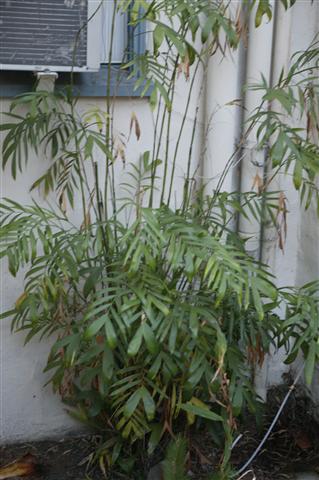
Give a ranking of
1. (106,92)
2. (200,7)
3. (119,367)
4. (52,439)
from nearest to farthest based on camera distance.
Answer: (200,7)
(119,367)
(106,92)
(52,439)

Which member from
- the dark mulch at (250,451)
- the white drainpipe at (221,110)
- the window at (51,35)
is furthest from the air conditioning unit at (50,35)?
the dark mulch at (250,451)

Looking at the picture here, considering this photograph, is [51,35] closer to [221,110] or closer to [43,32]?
[43,32]

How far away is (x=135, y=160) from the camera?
10.6 feet

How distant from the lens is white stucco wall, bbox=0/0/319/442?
3.19 metres

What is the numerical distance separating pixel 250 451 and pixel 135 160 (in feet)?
4.26

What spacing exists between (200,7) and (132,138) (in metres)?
0.70

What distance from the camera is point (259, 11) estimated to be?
2785 millimetres

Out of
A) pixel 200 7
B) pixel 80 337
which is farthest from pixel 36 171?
pixel 200 7

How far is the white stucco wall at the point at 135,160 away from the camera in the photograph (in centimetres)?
319

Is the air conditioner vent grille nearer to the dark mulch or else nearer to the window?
the window

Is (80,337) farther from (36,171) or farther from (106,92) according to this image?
(106,92)

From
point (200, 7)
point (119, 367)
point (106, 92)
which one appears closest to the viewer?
point (200, 7)

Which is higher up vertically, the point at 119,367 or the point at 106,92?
the point at 106,92

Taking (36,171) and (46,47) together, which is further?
(36,171)
